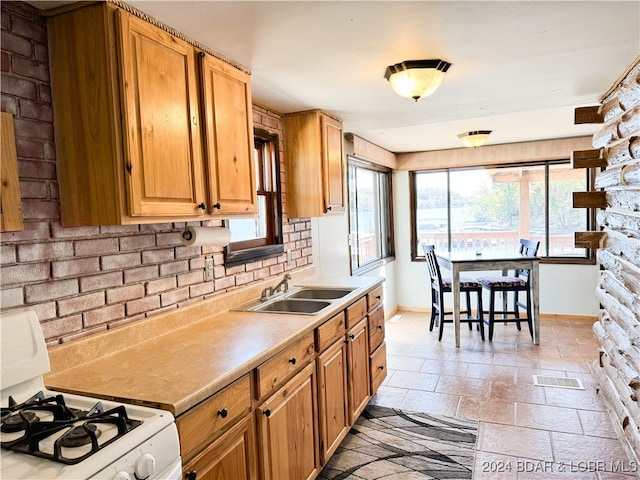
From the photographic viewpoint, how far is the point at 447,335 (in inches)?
197

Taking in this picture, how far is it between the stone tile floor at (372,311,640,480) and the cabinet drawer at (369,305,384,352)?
49cm

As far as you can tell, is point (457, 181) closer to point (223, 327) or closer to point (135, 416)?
point (223, 327)

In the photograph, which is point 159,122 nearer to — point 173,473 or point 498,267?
point 173,473

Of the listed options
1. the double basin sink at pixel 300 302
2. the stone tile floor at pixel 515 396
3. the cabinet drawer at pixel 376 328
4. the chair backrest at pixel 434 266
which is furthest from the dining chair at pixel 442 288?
the double basin sink at pixel 300 302

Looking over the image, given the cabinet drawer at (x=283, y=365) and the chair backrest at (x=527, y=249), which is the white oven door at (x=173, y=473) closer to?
the cabinet drawer at (x=283, y=365)

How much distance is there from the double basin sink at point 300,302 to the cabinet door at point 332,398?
0.89 ft

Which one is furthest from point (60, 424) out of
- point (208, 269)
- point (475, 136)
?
point (475, 136)

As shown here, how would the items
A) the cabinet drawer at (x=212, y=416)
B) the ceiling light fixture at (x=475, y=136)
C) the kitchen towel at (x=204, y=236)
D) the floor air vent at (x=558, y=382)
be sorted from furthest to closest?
1. the ceiling light fixture at (x=475, y=136)
2. the floor air vent at (x=558, y=382)
3. the kitchen towel at (x=204, y=236)
4. the cabinet drawer at (x=212, y=416)

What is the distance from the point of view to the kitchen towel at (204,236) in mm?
2088

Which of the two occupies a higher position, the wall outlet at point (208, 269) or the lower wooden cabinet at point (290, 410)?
the wall outlet at point (208, 269)

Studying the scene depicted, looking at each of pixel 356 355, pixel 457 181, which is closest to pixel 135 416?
pixel 356 355

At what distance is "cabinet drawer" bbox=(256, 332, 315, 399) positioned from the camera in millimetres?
1763

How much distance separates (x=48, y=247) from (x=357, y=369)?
195cm

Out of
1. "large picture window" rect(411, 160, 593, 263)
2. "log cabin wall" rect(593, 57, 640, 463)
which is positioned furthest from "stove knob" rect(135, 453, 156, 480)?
"large picture window" rect(411, 160, 593, 263)
